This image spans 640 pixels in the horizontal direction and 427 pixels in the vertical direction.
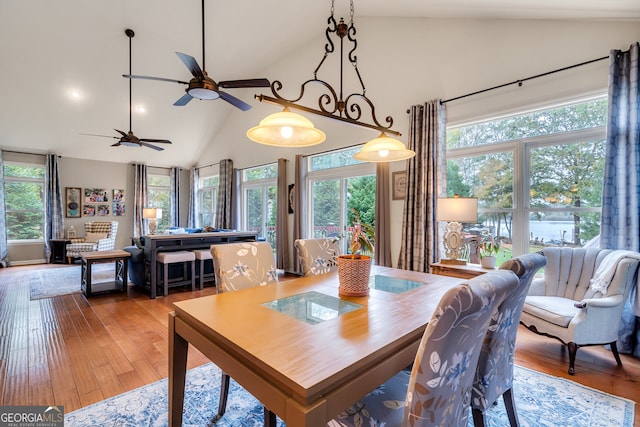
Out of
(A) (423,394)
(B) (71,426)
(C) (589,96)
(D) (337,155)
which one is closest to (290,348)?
(A) (423,394)

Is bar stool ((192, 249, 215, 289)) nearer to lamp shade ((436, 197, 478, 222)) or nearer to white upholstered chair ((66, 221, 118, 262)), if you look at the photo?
lamp shade ((436, 197, 478, 222))

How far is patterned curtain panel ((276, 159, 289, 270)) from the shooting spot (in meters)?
5.95

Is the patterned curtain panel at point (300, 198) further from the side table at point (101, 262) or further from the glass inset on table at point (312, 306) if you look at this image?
the glass inset on table at point (312, 306)

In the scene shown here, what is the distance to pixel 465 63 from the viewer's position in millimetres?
3582

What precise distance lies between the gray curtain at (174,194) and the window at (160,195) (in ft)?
0.32

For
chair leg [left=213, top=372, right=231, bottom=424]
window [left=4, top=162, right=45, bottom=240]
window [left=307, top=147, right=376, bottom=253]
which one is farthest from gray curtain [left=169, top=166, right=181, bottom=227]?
chair leg [left=213, top=372, right=231, bottom=424]

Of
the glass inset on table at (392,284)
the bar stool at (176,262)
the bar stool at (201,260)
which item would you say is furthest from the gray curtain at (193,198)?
the glass inset on table at (392,284)

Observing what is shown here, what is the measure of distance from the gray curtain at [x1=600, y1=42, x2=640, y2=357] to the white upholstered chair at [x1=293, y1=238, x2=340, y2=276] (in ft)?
7.93

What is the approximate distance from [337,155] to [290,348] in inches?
177

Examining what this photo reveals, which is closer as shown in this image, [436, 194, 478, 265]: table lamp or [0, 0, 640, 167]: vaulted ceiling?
[436, 194, 478, 265]: table lamp

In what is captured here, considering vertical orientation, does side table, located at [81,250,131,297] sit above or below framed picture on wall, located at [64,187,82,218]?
below

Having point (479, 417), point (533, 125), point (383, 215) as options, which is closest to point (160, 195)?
point (383, 215)

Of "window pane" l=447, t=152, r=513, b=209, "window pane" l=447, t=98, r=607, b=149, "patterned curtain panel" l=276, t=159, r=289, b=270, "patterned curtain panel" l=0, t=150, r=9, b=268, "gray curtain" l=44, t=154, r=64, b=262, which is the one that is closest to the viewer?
"window pane" l=447, t=98, r=607, b=149

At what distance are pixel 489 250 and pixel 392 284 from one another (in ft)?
6.21
